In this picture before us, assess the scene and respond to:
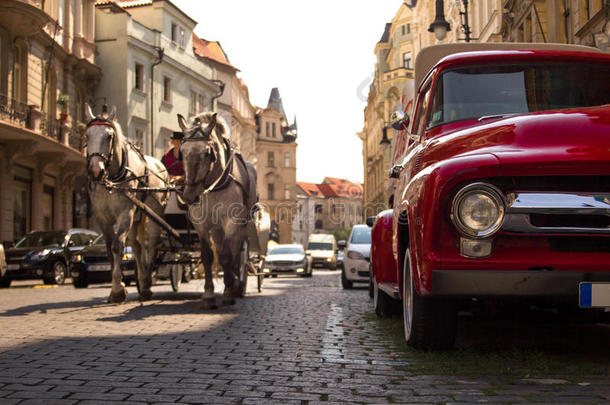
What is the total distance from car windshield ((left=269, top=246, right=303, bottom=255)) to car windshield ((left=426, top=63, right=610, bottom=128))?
2645 centimetres

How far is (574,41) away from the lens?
844 inches

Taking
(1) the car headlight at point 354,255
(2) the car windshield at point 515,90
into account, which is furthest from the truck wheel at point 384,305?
(1) the car headlight at point 354,255

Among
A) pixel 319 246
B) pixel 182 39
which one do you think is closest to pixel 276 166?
pixel 319 246

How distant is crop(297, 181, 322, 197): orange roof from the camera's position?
500ft

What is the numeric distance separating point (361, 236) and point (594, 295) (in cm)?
1586

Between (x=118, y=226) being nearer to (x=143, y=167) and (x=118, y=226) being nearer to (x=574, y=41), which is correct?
(x=143, y=167)

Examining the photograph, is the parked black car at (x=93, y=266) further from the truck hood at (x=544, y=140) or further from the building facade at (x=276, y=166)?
the building facade at (x=276, y=166)

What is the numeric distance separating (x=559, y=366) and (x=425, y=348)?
0.97 metres

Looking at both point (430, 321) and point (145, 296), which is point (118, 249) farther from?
point (430, 321)

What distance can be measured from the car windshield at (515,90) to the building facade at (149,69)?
3210cm

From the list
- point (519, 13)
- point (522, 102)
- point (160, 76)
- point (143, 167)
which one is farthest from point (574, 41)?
point (160, 76)

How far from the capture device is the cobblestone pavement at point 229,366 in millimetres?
4453

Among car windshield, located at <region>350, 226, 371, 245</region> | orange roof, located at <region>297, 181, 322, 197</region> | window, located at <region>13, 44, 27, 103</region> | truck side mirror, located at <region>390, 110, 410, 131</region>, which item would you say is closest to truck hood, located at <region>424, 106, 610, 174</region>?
truck side mirror, located at <region>390, 110, 410, 131</region>

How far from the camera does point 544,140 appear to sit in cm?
512
